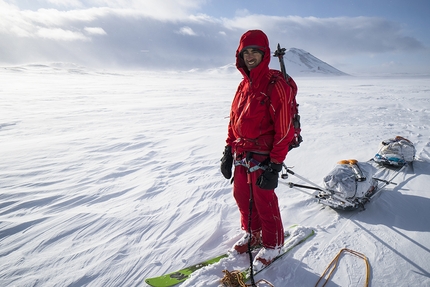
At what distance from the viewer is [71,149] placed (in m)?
5.56

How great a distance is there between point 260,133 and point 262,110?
0.21 metres

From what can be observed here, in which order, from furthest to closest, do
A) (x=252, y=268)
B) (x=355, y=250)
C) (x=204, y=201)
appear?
1. (x=204, y=201)
2. (x=355, y=250)
3. (x=252, y=268)

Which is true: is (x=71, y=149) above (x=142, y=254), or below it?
above

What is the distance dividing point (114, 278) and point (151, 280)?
0.38m

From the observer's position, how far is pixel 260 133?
2129mm

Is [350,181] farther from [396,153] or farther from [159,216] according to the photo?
[159,216]

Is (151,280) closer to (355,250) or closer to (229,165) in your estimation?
(229,165)

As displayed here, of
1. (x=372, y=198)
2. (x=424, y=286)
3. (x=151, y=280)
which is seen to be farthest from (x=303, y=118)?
(x=151, y=280)

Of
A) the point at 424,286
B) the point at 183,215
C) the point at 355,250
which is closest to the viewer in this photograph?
the point at 424,286

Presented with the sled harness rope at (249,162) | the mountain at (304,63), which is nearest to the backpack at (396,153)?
the sled harness rope at (249,162)

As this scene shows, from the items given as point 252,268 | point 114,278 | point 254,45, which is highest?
point 254,45

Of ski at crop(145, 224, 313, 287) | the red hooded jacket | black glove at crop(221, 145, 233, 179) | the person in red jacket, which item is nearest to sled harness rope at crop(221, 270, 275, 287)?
the person in red jacket

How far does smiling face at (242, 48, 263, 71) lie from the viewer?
2123mm

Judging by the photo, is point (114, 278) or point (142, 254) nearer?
point (114, 278)
